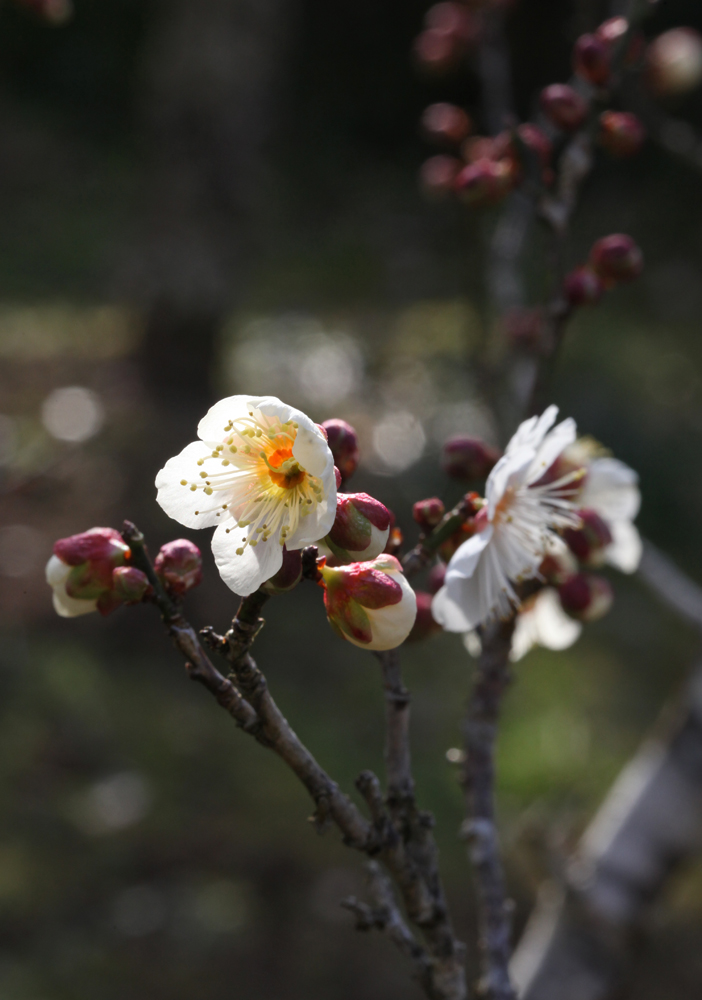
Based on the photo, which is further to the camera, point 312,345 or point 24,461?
point 312,345

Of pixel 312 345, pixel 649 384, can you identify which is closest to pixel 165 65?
pixel 312 345

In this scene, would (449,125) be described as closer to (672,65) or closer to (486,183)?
(672,65)

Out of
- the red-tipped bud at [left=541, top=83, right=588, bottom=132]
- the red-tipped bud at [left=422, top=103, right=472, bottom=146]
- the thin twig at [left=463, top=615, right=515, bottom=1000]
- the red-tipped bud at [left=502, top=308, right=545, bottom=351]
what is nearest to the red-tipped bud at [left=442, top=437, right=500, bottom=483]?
the thin twig at [left=463, top=615, right=515, bottom=1000]

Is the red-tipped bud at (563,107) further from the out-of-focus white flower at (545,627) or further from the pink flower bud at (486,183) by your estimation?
the out-of-focus white flower at (545,627)

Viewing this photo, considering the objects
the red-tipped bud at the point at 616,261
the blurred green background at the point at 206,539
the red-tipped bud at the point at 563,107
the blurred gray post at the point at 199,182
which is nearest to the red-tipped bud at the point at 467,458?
the red-tipped bud at the point at 616,261

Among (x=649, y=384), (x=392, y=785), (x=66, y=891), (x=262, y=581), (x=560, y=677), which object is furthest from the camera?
(x=649, y=384)

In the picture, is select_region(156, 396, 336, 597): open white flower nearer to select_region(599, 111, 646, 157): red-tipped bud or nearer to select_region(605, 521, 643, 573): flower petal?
select_region(605, 521, 643, 573): flower petal

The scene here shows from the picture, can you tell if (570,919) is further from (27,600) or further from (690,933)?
(27,600)

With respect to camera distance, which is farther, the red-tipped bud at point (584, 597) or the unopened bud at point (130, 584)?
the red-tipped bud at point (584, 597)

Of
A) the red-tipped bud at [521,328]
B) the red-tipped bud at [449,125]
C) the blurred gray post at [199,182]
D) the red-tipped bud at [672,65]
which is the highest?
the red-tipped bud at [672,65]
